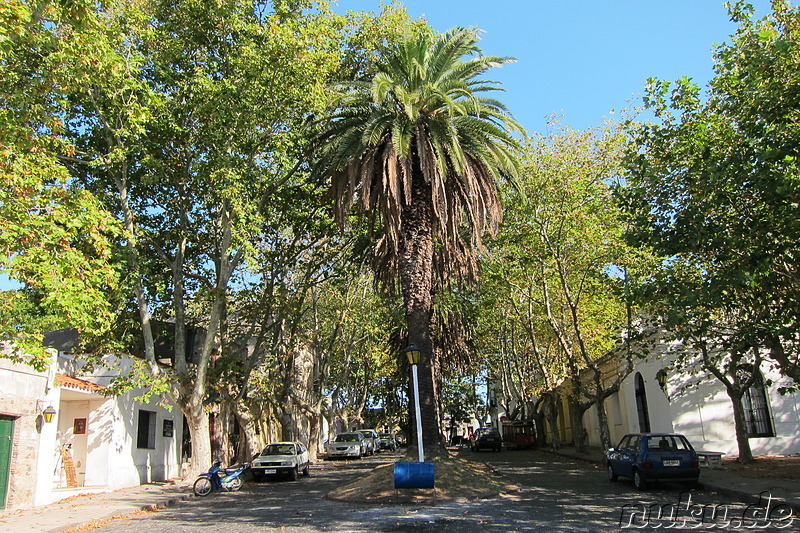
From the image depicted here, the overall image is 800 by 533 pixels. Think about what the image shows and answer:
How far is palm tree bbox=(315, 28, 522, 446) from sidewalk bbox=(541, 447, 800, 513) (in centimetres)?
739

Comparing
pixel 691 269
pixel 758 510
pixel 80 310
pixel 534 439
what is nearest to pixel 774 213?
pixel 691 269

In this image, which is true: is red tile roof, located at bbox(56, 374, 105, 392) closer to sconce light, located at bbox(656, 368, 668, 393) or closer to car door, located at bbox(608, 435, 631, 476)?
car door, located at bbox(608, 435, 631, 476)

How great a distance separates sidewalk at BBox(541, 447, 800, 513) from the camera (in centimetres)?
1277

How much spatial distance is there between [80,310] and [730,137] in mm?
14305

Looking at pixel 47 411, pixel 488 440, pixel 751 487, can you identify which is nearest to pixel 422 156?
pixel 751 487

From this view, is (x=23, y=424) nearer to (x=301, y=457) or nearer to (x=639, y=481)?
(x=301, y=457)

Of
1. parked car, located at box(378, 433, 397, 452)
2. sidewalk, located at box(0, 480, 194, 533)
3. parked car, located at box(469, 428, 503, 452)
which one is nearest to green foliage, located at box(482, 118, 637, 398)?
sidewalk, located at box(0, 480, 194, 533)

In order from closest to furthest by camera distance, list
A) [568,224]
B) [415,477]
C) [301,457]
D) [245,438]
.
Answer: [415,477] → [568,224] → [301,457] → [245,438]

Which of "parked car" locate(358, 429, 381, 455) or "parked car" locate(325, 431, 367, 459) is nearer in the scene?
"parked car" locate(325, 431, 367, 459)

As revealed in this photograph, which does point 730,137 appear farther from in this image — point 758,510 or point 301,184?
point 301,184

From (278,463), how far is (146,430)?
523cm

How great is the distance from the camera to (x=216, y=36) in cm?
1970

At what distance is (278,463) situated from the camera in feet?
78.0

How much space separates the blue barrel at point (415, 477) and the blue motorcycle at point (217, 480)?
7.71m
